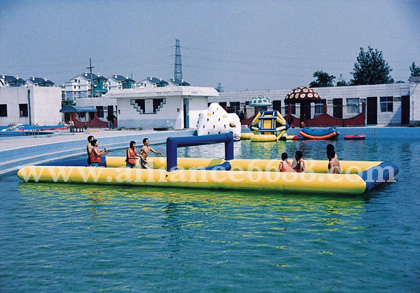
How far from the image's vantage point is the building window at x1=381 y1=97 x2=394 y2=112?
39.0 meters

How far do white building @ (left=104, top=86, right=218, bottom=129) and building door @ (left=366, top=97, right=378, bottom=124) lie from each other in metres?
14.0

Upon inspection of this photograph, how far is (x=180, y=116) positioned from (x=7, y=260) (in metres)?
30.3

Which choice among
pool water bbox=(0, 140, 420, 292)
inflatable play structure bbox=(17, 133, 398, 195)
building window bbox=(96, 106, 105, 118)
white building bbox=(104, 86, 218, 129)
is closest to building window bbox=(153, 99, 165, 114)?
white building bbox=(104, 86, 218, 129)

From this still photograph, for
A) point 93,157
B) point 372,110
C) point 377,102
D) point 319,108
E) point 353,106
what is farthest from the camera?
point 319,108

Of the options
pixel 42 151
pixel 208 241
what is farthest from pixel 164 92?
pixel 208 241

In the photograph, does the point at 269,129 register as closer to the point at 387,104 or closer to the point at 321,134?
the point at 321,134

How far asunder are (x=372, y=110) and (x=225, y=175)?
31.7 m

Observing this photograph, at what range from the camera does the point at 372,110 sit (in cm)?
3997

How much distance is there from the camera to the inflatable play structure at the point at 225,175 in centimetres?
1091

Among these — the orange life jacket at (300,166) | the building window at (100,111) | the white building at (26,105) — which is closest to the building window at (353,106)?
the building window at (100,111)

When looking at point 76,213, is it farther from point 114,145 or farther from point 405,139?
point 405,139

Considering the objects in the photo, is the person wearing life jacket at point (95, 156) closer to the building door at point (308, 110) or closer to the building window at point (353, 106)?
the building window at point (353, 106)

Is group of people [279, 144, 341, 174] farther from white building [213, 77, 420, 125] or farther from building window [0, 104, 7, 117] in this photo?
building window [0, 104, 7, 117]

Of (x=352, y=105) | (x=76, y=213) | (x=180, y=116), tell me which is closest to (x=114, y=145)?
(x=180, y=116)
